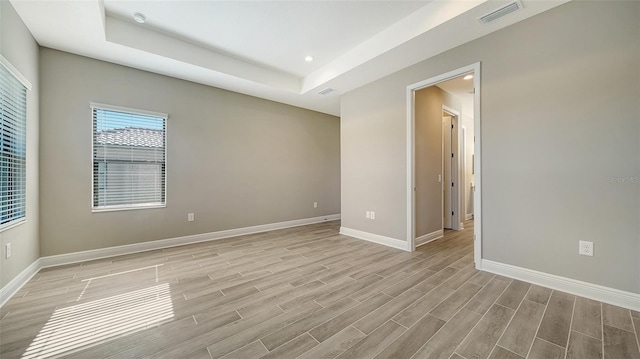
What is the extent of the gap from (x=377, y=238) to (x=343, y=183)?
1.25 m

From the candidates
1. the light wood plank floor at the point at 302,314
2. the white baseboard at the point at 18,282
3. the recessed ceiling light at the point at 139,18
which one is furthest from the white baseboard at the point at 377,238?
the recessed ceiling light at the point at 139,18

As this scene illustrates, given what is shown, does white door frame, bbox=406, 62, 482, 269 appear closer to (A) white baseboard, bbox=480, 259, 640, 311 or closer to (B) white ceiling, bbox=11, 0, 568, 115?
(A) white baseboard, bbox=480, 259, 640, 311

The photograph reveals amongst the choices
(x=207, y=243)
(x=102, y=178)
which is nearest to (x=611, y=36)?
(x=207, y=243)

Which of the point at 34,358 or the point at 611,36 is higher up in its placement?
the point at 611,36

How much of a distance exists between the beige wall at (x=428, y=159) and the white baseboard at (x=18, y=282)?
460 cm

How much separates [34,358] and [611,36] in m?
4.88

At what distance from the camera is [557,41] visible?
7.43 ft

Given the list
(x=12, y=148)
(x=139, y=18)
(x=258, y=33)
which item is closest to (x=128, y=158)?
(x=12, y=148)

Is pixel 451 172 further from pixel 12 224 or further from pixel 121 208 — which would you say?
pixel 12 224

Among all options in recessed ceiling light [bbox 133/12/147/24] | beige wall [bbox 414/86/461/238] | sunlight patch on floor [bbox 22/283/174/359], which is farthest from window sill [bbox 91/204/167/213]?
beige wall [bbox 414/86/461/238]

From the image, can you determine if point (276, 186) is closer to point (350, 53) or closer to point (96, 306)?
point (350, 53)

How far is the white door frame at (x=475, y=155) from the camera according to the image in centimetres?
276

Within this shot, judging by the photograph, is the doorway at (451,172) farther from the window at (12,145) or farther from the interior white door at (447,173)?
the window at (12,145)

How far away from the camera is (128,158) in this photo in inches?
137
